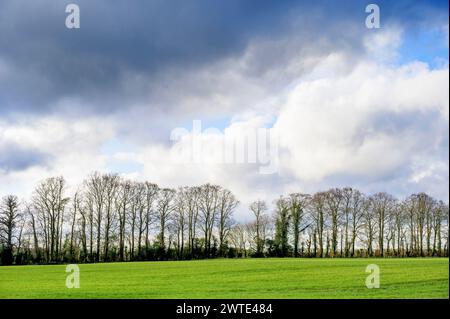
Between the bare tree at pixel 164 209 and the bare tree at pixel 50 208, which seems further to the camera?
the bare tree at pixel 164 209

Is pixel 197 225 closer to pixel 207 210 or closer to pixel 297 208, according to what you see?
pixel 207 210

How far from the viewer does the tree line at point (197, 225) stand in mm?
70312

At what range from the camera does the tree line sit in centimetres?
7031

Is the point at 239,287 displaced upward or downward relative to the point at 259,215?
downward

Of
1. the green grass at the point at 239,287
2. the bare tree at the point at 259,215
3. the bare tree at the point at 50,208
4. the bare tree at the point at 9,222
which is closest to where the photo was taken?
the green grass at the point at 239,287

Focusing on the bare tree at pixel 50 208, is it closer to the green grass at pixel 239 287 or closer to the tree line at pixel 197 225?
the tree line at pixel 197 225

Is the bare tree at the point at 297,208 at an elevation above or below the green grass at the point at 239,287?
above

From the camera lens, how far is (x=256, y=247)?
87.5m

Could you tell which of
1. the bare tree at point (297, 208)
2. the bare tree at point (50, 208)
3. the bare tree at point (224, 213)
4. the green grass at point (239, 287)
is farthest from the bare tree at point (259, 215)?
the green grass at point (239, 287)

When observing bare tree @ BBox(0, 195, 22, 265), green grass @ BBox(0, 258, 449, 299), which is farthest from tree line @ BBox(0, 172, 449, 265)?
green grass @ BBox(0, 258, 449, 299)

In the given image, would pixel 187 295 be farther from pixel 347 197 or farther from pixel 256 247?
pixel 347 197

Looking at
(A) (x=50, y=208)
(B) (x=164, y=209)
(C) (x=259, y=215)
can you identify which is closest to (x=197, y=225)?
(B) (x=164, y=209)

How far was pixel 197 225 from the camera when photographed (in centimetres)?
7806

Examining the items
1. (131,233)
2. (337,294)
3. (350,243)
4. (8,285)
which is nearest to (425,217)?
(350,243)
